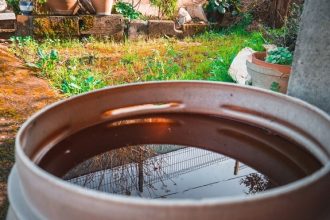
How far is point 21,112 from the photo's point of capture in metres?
2.33

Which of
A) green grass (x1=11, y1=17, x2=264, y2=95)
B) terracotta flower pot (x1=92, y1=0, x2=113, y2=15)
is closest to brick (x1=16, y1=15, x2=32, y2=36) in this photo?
green grass (x1=11, y1=17, x2=264, y2=95)

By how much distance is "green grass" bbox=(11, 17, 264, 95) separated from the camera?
130 inches

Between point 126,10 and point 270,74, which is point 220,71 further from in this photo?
point 126,10

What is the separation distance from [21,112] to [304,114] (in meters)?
1.96

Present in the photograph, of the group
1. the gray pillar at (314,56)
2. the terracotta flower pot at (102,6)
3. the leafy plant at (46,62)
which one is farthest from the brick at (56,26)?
the gray pillar at (314,56)

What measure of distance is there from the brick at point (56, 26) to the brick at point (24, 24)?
0.24 feet

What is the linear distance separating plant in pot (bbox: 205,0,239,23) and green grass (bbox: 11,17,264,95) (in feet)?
4.76

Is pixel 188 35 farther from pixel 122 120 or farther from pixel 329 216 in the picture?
pixel 329 216

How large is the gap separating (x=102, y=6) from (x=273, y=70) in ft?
12.1

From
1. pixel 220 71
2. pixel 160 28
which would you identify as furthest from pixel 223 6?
pixel 220 71

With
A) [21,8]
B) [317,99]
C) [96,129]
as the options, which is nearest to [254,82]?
[317,99]

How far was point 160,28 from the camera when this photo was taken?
5.63 metres

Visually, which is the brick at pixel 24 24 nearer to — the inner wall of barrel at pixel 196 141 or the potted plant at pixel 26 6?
the potted plant at pixel 26 6

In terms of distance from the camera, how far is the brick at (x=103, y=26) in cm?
509
